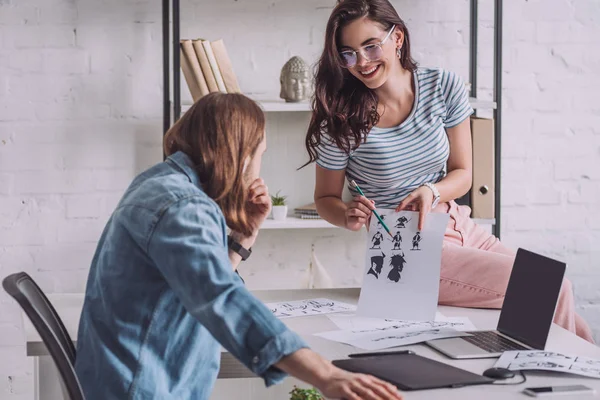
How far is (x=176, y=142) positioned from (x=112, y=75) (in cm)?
178

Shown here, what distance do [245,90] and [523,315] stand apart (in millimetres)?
1791

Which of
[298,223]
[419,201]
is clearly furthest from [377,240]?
[298,223]

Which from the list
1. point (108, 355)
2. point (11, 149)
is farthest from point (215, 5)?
point (108, 355)

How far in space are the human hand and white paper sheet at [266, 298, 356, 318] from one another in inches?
29.8

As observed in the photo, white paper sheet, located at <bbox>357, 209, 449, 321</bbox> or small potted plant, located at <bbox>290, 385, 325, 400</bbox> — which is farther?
small potted plant, located at <bbox>290, 385, 325, 400</bbox>

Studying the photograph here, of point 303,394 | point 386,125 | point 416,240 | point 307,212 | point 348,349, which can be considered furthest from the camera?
point 307,212

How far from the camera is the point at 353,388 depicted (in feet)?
3.67

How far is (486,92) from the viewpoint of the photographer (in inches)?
128

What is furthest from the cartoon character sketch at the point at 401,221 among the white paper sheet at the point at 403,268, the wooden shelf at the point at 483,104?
the wooden shelf at the point at 483,104

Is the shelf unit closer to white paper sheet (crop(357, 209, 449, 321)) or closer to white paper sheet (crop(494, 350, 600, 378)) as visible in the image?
white paper sheet (crop(357, 209, 449, 321))

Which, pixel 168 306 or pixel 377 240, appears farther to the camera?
pixel 377 240

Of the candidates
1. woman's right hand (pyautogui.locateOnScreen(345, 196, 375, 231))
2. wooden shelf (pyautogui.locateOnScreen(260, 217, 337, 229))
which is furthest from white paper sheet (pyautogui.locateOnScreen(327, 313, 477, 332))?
wooden shelf (pyautogui.locateOnScreen(260, 217, 337, 229))

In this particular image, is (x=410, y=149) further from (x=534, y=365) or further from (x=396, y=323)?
(x=534, y=365)

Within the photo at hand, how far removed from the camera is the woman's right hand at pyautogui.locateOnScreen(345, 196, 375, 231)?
194cm
